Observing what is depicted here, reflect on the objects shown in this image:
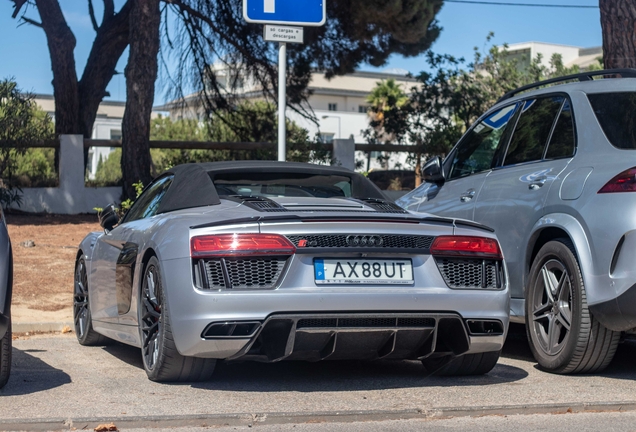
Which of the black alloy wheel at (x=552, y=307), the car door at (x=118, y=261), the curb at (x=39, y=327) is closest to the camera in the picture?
the black alloy wheel at (x=552, y=307)

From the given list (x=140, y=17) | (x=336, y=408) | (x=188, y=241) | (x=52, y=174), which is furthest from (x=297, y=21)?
(x=52, y=174)

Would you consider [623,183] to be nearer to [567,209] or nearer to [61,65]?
[567,209]

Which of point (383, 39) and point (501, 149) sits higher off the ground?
point (383, 39)

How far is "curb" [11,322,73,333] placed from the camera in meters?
8.30

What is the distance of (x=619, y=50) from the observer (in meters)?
10.5

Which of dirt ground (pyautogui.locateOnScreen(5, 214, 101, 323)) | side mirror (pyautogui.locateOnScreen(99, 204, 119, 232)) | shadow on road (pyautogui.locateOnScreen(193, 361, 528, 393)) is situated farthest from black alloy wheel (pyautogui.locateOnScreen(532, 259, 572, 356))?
dirt ground (pyautogui.locateOnScreen(5, 214, 101, 323))

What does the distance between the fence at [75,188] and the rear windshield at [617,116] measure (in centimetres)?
1232

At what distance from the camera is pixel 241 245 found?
5020mm

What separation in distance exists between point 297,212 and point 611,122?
85.5 inches

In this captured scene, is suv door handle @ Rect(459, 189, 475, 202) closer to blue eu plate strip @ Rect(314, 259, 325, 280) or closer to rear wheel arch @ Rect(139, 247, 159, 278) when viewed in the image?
blue eu plate strip @ Rect(314, 259, 325, 280)

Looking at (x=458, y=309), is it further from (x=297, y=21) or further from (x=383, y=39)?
(x=383, y=39)

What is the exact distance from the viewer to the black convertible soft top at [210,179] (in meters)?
5.92

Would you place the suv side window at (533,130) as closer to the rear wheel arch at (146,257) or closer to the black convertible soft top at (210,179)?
the black convertible soft top at (210,179)

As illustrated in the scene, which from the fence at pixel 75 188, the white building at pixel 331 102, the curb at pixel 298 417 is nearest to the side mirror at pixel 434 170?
the curb at pixel 298 417
